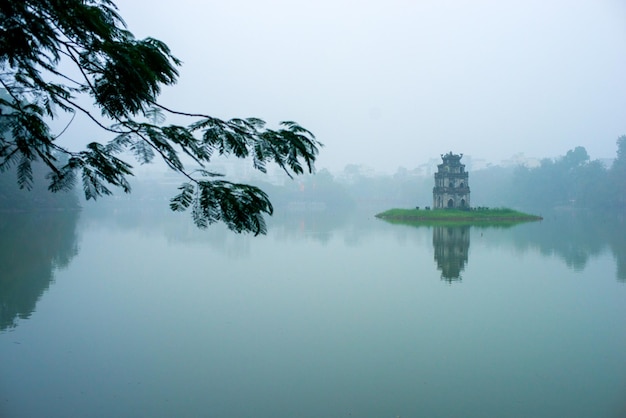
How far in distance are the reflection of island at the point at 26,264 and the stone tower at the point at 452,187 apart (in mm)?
39351

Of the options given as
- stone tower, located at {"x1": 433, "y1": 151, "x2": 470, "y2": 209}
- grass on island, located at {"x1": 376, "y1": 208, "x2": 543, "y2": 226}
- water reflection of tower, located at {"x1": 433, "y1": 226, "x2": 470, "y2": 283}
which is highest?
stone tower, located at {"x1": 433, "y1": 151, "x2": 470, "y2": 209}

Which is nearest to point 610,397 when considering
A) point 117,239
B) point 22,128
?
point 22,128

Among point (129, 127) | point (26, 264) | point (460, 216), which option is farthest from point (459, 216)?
point (129, 127)

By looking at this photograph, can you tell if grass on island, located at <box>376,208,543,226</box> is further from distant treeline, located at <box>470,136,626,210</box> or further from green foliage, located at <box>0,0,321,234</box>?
green foliage, located at <box>0,0,321,234</box>

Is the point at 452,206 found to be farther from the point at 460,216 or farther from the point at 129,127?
the point at 129,127

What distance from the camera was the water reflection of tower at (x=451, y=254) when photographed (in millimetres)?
15219

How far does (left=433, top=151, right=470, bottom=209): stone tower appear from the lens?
50.8m

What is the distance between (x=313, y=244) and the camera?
24.3 metres

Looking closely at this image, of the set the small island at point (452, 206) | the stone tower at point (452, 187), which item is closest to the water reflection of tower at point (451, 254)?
the small island at point (452, 206)

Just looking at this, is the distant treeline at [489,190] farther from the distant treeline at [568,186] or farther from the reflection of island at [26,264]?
the reflection of island at [26,264]

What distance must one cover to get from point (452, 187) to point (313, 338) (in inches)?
1809

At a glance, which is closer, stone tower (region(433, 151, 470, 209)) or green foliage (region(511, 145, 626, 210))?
stone tower (region(433, 151, 470, 209))

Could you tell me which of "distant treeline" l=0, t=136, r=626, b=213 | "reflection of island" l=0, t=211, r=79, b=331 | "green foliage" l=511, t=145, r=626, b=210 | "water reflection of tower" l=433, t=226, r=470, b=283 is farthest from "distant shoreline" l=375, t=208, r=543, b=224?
"green foliage" l=511, t=145, r=626, b=210

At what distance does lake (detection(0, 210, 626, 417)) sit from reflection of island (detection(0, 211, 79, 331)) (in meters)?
0.10
